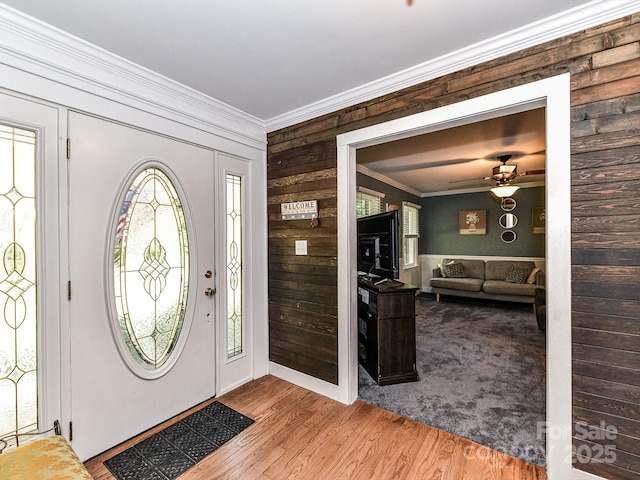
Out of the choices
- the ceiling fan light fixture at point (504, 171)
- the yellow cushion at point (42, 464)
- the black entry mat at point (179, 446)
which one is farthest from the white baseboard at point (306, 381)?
the ceiling fan light fixture at point (504, 171)

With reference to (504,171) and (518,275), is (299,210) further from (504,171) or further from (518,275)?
(518,275)

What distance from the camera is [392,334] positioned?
2.85 metres

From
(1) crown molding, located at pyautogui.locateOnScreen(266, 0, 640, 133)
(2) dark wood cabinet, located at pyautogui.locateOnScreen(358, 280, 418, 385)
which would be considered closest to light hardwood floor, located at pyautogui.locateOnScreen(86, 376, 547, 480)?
(2) dark wood cabinet, located at pyautogui.locateOnScreen(358, 280, 418, 385)

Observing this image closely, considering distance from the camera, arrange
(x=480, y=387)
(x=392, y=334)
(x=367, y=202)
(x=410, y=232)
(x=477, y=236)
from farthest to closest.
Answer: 1. (x=410, y=232)
2. (x=477, y=236)
3. (x=367, y=202)
4. (x=392, y=334)
5. (x=480, y=387)

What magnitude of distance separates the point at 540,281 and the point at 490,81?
5495 mm

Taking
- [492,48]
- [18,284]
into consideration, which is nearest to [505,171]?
[492,48]

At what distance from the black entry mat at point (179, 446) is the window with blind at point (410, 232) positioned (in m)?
5.05

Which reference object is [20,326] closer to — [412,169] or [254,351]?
[254,351]

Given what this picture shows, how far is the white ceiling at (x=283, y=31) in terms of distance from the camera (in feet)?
4.88

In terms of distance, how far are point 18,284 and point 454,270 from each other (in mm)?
6879

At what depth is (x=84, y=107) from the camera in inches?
71.6

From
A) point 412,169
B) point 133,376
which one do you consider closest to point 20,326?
point 133,376

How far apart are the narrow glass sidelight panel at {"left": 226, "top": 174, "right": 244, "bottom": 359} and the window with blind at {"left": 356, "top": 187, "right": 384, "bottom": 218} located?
2172mm

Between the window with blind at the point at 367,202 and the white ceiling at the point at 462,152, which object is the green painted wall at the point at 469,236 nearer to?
the window with blind at the point at 367,202
